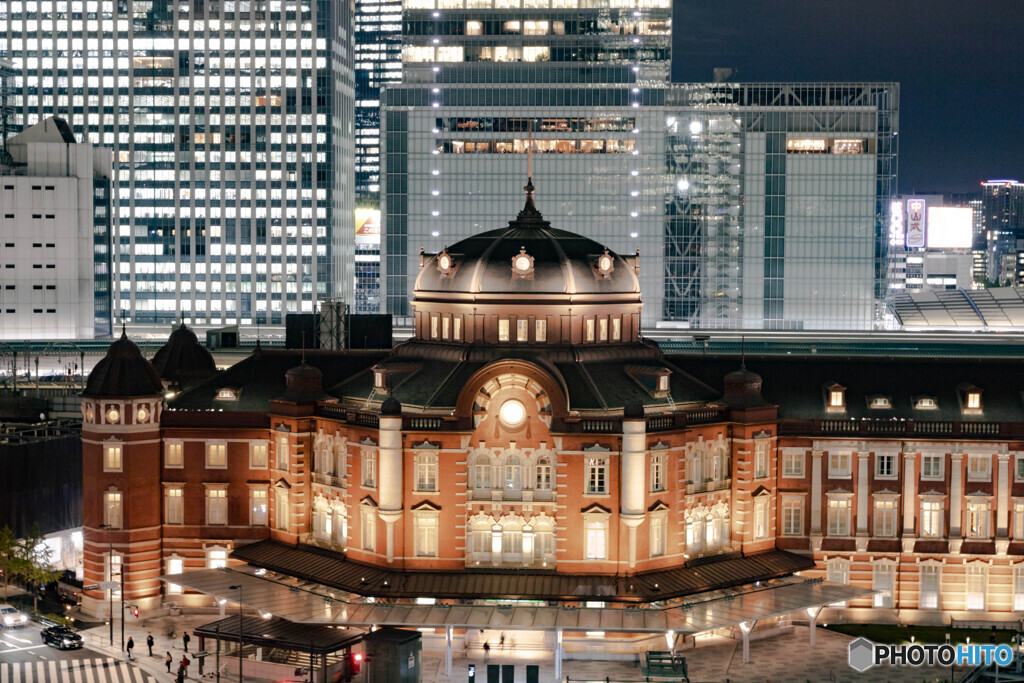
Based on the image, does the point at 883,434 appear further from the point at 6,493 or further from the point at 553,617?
the point at 6,493

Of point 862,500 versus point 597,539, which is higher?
point 862,500

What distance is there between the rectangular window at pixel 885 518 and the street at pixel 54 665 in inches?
2002

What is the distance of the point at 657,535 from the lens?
106062 millimetres

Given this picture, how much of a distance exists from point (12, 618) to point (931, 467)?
210 ft

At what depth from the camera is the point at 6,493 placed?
387ft

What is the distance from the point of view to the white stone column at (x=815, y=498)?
112m

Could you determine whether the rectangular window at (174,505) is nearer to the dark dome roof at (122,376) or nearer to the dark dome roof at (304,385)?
the dark dome roof at (122,376)

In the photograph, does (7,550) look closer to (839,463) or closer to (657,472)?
(657,472)

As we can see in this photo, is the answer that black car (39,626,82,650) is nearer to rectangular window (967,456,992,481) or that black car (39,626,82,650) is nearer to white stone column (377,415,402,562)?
white stone column (377,415,402,562)

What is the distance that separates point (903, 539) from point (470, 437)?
31538 mm

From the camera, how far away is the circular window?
105250 millimetres

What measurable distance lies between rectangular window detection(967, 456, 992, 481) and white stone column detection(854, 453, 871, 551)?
7.15 meters

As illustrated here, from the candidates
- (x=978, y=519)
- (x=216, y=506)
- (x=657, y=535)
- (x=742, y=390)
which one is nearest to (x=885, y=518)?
(x=978, y=519)

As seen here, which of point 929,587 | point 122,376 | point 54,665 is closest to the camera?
point 54,665
